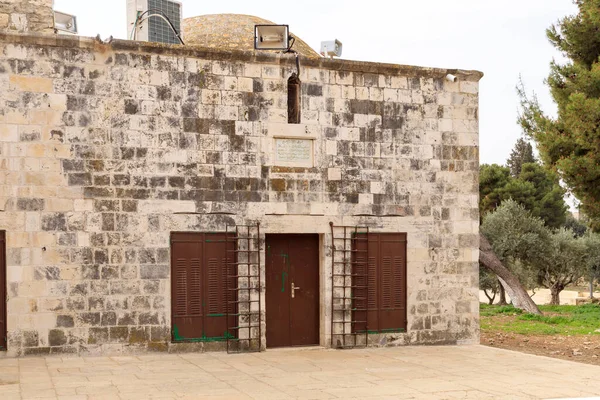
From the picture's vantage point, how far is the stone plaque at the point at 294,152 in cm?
1171

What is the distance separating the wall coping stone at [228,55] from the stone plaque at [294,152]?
1.22 meters

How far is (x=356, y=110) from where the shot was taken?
39.6 ft

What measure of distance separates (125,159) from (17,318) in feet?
8.76

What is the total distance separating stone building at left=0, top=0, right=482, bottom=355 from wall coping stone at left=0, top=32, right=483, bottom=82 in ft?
0.07

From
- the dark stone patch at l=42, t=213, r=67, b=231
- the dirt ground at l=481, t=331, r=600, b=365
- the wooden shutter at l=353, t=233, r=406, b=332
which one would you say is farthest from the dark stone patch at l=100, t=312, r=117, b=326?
the dirt ground at l=481, t=331, r=600, b=365

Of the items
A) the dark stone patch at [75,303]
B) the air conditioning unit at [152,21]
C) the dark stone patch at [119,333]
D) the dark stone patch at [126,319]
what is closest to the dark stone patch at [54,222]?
the dark stone patch at [75,303]

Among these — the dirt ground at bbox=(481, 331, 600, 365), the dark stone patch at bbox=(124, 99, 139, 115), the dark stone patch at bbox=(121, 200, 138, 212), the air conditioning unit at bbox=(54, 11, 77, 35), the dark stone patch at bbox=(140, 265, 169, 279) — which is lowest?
the dirt ground at bbox=(481, 331, 600, 365)

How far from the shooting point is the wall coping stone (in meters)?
10.5

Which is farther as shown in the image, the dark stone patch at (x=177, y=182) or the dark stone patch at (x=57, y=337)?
the dark stone patch at (x=177, y=182)

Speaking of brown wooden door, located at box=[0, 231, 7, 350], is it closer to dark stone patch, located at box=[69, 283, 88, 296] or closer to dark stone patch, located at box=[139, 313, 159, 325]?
dark stone patch, located at box=[69, 283, 88, 296]

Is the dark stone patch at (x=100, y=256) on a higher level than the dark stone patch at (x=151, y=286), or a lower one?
higher

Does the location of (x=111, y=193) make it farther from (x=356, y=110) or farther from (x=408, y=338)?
(x=408, y=338)

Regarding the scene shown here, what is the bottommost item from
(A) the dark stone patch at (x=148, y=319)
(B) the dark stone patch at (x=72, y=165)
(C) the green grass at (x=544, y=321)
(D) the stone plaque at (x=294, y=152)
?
(C) the green grass at (x=544, y=321)

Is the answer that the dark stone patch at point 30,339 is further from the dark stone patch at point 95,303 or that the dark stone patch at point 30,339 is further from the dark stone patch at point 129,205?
the dark stone patch at point 129,205
